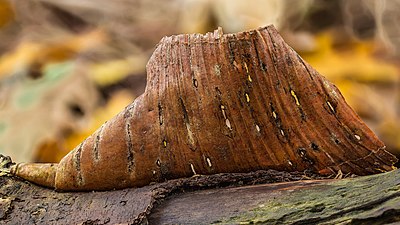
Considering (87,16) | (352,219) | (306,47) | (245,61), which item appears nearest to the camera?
(352,219)

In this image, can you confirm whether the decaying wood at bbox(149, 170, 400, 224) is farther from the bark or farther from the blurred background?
the blurred background

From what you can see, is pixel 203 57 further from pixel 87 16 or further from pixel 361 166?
pixel 87 16

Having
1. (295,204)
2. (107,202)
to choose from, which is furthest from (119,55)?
(295,204)

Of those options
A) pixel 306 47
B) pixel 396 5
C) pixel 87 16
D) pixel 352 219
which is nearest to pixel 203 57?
pixel 352 219

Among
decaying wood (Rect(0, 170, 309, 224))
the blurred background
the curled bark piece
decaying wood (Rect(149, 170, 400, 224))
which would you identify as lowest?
decaying wood (Rect(149, 170, 400, 224))

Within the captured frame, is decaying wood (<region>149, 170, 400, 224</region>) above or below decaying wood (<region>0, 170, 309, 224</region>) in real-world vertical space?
below

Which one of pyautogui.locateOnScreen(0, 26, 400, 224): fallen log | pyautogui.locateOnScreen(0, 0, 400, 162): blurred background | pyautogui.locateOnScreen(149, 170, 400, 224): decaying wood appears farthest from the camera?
pyautogui.locateOnScreen(0, 0, 400, 162): blurred background

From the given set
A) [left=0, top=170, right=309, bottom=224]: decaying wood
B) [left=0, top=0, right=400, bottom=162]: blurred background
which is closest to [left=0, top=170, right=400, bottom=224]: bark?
[left=0, top=170, right=309, bottom=224]: decaying wood
